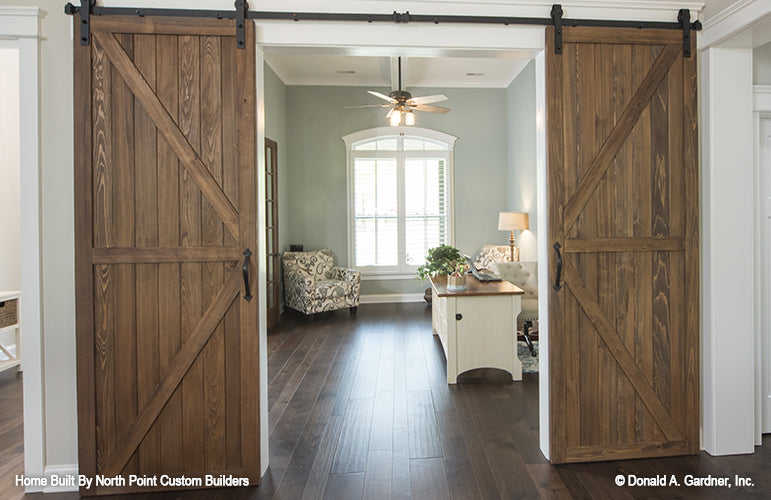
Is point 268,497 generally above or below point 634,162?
below

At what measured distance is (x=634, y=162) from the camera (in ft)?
7.76

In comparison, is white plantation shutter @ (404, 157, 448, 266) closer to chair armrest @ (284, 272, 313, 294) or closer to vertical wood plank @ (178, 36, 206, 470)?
chair armrest @ (284, 272, 313, 294)

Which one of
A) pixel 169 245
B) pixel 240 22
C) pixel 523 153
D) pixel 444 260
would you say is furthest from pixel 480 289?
pixel 523 153

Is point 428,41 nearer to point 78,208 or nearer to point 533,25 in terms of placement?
point 533,25

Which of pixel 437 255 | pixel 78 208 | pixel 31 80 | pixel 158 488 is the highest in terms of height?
pixel 31 80

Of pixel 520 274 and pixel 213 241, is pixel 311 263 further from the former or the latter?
pixel 213 241

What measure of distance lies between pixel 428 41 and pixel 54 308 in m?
2.39

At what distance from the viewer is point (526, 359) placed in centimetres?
412

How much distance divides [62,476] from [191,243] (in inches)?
53.3

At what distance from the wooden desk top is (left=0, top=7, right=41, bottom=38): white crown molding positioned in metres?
2.98

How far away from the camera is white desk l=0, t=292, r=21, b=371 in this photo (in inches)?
144

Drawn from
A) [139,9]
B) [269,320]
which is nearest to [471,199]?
[269,320]

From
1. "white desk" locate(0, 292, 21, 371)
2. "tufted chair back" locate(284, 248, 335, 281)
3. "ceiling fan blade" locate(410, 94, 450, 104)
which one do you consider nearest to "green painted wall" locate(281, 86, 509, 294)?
"tufted chair back" locate(284, 248, 335, 281)

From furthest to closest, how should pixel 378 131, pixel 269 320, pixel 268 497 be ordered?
pixel 378 131 → pixel 269 320 → pixel 268 497
